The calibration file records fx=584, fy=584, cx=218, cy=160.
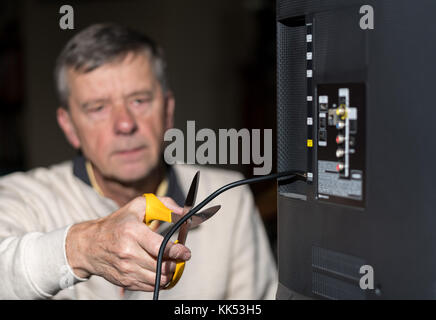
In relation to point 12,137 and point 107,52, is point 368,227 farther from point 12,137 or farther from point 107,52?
point 12,137

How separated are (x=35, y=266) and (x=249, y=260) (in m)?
0.77

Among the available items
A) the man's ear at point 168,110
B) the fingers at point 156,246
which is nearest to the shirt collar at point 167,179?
the man's ear at point 168,110

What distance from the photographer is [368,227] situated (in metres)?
0.70

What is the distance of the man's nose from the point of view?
143cm

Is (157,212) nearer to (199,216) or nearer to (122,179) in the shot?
(199,216)

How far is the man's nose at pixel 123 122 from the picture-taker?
143 cm

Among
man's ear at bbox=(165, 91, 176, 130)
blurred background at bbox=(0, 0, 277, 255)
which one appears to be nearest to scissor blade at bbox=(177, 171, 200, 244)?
man's ear at bbox=(165, 91, 176, 130)

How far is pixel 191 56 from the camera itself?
3.61 metres

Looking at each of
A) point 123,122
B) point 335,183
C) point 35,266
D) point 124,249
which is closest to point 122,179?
point 123,122

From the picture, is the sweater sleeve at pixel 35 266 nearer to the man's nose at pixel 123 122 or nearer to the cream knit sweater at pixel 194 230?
the cream knit sweater at pixel 194 230

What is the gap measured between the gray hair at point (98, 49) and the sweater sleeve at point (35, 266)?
1.96ft
